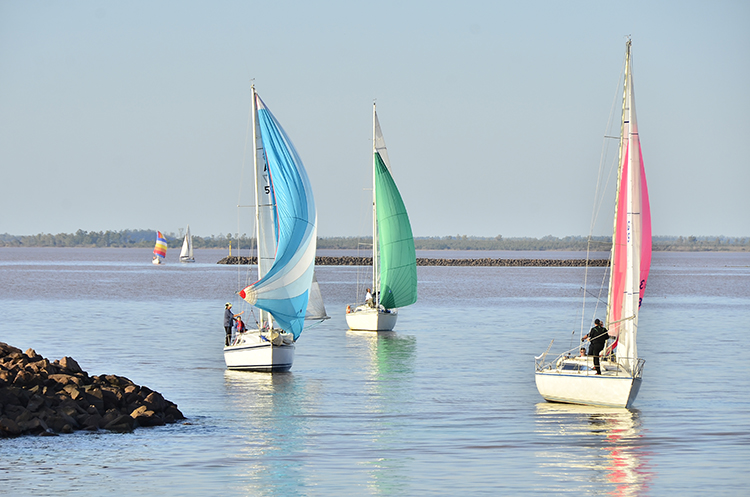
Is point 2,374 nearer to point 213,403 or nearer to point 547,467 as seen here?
point 213,403

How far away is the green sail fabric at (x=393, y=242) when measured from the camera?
4919cm

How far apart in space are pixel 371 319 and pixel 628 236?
2390 cm

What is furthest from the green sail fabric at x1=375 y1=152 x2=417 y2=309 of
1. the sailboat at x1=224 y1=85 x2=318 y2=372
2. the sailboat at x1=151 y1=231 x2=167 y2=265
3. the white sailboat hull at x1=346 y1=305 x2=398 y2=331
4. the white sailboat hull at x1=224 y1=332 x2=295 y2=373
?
the sailboat at x1=151 y1=231 x2=167 y2=265

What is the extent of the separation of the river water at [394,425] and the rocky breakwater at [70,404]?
1.85ft

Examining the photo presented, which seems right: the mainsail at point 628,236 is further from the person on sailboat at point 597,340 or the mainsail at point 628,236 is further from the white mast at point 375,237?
the white mast at point 375,237

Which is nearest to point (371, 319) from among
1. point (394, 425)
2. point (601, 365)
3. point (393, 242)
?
point (393, 242)

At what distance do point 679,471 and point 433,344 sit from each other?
979 inches

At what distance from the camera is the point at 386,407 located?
87.2ft

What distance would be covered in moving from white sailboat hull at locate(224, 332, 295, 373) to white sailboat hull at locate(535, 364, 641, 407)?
375 inches

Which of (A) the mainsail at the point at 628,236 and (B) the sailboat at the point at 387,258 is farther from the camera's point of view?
(B) the sailboat at the point at 387,258

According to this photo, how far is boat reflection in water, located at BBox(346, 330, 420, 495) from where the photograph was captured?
18.9 meters

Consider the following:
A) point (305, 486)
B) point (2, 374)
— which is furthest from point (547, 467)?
point (2, 374)

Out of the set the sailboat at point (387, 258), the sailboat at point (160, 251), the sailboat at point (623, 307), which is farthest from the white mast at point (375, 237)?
the sailboat at point (160, 251)

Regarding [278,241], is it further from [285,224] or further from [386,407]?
[386,407]
